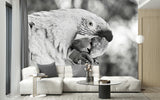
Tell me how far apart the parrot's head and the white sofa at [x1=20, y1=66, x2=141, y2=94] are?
647 mm

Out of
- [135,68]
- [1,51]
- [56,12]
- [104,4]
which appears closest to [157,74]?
[135,68]

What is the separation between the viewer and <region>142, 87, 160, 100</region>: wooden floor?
23.7 ft

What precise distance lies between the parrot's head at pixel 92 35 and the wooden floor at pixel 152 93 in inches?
69.7

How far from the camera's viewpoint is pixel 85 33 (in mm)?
8898

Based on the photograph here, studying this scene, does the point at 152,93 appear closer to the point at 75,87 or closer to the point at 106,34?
the point at 75,87

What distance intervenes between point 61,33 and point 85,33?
0.74m

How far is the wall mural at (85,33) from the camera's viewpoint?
8906 millimetres

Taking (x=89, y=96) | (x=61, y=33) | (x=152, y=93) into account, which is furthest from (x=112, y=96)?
(x=61, y=33)

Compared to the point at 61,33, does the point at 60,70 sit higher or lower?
lower

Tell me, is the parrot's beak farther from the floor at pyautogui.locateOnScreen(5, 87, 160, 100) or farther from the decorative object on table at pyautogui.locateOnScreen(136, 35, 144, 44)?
the floor at pyautogui.locateOnScreen(5, 87, 160, 100)

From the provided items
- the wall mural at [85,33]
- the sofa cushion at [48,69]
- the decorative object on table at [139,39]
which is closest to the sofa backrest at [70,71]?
the wall mural at [85,33]

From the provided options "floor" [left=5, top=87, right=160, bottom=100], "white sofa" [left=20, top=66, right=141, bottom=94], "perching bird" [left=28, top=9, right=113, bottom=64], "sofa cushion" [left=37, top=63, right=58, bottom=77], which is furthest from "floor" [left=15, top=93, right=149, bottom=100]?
"perching bird" [left=28, top=9, right=113, bottom=64]

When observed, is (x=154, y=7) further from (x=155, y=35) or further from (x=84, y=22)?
(x=84, y=22)

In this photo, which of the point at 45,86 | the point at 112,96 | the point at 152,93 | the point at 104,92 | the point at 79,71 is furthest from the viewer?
the point at 79,71
